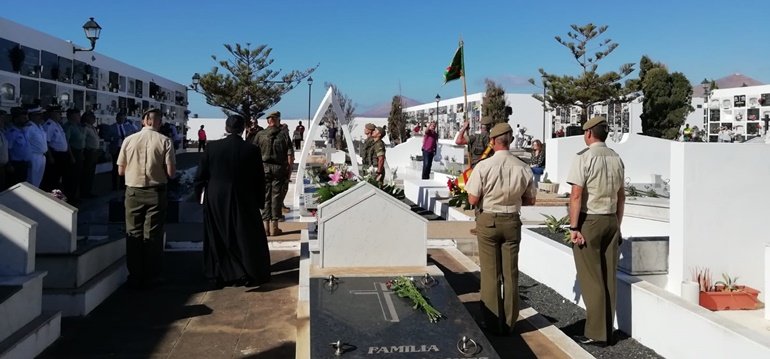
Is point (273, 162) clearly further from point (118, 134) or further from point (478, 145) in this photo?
point (118, 134)

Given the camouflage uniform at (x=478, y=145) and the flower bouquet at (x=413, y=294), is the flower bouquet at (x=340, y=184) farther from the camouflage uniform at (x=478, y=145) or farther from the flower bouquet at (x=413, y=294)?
the flower bouquet at (x=413, y=294)

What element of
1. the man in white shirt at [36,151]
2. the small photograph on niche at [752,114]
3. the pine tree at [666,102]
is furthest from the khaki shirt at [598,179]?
the small photograph on niche at [752,114]

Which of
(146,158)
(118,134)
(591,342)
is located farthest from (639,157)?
(118,134)

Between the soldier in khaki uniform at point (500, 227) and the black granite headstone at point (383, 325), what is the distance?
38 cm

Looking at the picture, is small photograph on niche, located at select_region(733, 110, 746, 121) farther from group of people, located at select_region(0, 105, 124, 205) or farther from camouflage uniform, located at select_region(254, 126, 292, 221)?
camouflage uniform, located at select_region(254, 126, 292, 221)

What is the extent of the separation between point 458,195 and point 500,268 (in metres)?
6.50

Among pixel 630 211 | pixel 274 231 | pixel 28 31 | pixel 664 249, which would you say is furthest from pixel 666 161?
pixel 28 31

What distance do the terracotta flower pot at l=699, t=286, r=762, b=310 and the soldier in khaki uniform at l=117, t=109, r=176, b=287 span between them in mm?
5056

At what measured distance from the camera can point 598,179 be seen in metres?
4.50

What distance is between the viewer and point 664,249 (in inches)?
234

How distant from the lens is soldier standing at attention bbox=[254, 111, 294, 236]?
8.09 metres

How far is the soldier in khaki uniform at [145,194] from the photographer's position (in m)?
5.59

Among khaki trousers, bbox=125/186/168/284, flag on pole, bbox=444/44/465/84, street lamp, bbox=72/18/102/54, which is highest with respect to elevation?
street lamp, bbox=72/18/102/54

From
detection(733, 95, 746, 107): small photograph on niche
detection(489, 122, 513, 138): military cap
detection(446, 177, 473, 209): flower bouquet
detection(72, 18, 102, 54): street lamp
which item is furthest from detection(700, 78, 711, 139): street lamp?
detection(489, 122, 513, 138): military cap
